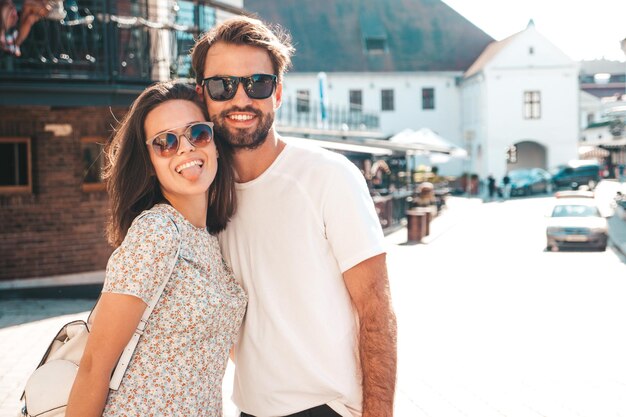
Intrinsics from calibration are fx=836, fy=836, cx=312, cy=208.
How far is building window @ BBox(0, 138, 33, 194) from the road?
6226 millimetres

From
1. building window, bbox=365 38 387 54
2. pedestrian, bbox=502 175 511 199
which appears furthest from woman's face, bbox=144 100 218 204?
building window, bbox=365 38 387 54

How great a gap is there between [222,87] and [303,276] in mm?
701

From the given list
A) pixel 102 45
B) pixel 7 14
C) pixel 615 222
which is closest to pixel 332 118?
pixel 615 222

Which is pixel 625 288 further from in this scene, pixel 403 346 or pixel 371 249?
pixel 371 249

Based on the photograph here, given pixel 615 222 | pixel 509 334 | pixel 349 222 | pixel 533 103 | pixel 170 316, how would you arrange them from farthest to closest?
pixel 533 103
pixel 615 222
pixel 509 334
pixel 349 222
pixel 170 316

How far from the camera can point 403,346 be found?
8.95m

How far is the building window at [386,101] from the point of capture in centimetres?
5638

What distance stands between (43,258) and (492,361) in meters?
8.08

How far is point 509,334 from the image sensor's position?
9.69m

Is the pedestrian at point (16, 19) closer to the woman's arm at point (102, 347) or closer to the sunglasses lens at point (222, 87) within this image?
the sunglasses lens at point (222, 87)

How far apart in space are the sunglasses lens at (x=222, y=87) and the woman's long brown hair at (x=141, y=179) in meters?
0.06

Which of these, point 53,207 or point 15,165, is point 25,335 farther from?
point 15,165

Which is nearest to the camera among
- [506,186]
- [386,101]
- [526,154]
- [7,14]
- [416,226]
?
[7,14]

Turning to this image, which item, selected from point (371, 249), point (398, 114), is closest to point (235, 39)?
point (371, 249)
